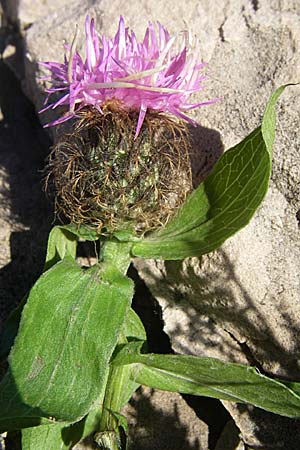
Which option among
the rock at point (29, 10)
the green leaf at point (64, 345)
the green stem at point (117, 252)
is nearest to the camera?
the green leaf at point (64, 345)

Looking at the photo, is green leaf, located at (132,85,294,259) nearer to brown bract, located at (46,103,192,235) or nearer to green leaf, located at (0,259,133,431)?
brown bract, located at (46,103,192,235)

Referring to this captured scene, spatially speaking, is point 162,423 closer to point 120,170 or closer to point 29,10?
point 120,170

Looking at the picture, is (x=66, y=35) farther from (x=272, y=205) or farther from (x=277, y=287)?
(x=277, y=287)

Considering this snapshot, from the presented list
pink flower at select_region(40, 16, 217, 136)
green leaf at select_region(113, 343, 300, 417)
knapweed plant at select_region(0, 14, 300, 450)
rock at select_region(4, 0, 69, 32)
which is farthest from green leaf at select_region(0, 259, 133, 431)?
rock at select_region(4, 0, 69, 32)

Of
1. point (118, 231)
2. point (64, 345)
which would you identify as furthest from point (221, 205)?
point (64, 345)

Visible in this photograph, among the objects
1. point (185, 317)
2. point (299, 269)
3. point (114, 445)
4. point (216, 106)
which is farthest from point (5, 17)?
point (114, 445)

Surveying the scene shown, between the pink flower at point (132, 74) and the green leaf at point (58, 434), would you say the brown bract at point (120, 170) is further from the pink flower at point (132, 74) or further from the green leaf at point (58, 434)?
the green leaf at point (58, 434)

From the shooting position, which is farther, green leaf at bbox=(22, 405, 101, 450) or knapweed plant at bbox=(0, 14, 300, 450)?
green leaf at bbox=(22, 405, 101, 450)

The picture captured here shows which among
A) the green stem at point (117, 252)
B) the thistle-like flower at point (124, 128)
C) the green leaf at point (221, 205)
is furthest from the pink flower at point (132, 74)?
the green stem at point (117, 252)
